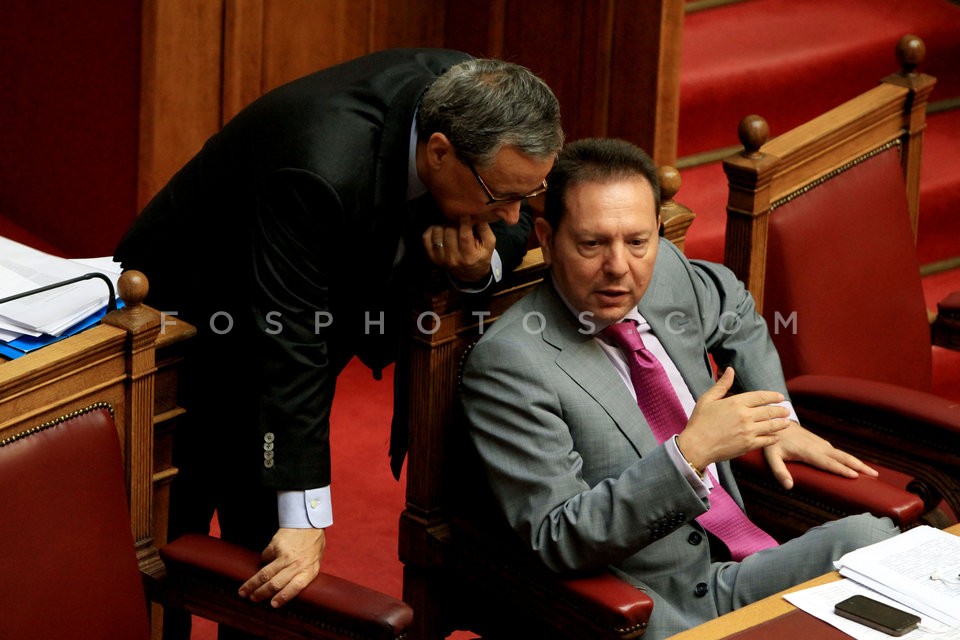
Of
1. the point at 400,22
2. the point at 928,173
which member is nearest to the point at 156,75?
the point at 400,22

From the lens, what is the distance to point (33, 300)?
7.04 feet

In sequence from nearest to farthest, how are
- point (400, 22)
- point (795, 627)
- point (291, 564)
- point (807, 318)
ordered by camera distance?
point (795, 627)
point (291, 564)
point (807, 318)
point (400, 22)

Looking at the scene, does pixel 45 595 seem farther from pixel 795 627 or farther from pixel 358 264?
pixel 795 627

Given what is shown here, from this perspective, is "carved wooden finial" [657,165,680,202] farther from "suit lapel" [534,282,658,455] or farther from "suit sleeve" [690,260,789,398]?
"suit lapel" [534,282,658,455]

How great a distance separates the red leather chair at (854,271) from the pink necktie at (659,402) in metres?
0.48

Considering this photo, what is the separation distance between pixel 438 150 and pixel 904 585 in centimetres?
88

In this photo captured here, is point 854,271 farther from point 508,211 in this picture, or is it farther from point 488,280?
point 508,211

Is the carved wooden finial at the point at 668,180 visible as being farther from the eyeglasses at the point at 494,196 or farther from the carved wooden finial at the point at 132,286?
the carved wooden finial at the point at 132,286

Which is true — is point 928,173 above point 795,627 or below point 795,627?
above

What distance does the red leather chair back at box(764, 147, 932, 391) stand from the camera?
9.44ft

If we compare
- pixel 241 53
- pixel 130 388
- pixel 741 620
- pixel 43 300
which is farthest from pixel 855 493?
pixel 241 53

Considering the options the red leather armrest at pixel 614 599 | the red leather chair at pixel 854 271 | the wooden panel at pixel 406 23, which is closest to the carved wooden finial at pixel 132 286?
the red leather armrest at pixel 614 599

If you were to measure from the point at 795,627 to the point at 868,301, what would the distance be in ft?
4.22

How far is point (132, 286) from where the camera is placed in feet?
6.55
